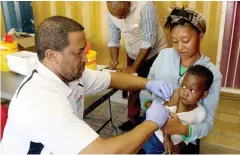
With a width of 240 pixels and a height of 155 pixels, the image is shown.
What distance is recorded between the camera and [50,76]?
1.14 metres

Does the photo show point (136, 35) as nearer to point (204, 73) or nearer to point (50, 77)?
point (204, 73)

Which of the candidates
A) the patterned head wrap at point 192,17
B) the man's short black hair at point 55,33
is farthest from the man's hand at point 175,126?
the man's short black hair at point 55,33

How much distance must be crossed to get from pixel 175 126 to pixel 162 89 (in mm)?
219

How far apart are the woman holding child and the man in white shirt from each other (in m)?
0.19

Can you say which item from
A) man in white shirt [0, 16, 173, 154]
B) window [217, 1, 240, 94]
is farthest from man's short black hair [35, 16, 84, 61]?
window [217, 1, 240, 94]

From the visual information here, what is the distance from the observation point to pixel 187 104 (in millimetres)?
1411

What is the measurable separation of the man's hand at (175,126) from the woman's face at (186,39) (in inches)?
13.9

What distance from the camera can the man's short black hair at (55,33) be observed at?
1.09 metres

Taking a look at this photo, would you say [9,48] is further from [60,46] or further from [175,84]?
[175,84]

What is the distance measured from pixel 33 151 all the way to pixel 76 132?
262 mm

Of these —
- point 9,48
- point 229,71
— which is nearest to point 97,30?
point 9,48

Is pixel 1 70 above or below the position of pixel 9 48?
below

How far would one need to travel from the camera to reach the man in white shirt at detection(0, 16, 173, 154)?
961 millimetres

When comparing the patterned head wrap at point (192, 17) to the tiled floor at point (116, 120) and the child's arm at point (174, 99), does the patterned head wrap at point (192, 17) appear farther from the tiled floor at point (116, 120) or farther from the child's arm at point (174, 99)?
the tiled floor at point (116, 120)
